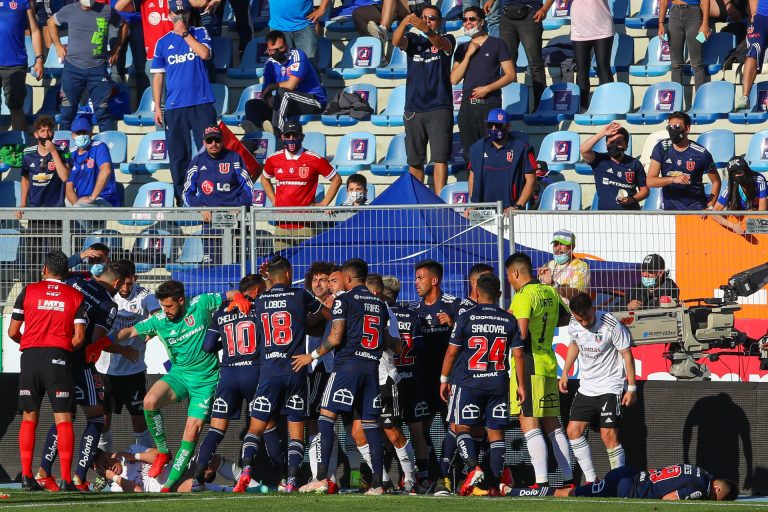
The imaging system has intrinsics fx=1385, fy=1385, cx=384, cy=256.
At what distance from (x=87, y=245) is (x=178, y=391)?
6.81ft

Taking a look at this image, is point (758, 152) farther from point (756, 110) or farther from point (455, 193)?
point (455, 193)

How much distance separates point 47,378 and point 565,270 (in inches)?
187

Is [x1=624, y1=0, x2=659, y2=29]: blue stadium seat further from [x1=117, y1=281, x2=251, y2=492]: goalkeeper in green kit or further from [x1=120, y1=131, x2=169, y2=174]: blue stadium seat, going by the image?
[x1=117, y1=281, x2=251, y2=492]: goalkeeper in green kit

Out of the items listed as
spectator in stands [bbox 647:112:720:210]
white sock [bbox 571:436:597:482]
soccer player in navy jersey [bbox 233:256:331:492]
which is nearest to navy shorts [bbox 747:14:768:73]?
spectator in stands [bbox 647:112:720:210]

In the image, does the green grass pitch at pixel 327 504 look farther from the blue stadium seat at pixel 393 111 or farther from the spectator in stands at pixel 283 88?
the blue stadium seat at pixel 393 111

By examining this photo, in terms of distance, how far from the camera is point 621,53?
62.8 ft

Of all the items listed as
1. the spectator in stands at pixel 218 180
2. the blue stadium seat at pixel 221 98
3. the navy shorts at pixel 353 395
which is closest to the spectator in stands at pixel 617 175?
the spectator in stands at pixel 218 180

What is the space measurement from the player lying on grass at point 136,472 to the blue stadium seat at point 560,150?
273 inches

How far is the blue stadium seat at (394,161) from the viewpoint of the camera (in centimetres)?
1791

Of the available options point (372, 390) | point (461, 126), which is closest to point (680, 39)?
point (461, 126)

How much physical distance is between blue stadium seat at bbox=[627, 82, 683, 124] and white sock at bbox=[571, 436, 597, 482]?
276 inches

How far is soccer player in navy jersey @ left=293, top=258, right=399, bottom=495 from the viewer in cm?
1150

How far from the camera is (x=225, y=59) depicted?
770 inches

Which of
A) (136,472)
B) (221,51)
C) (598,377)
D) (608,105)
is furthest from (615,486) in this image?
(221,51)
